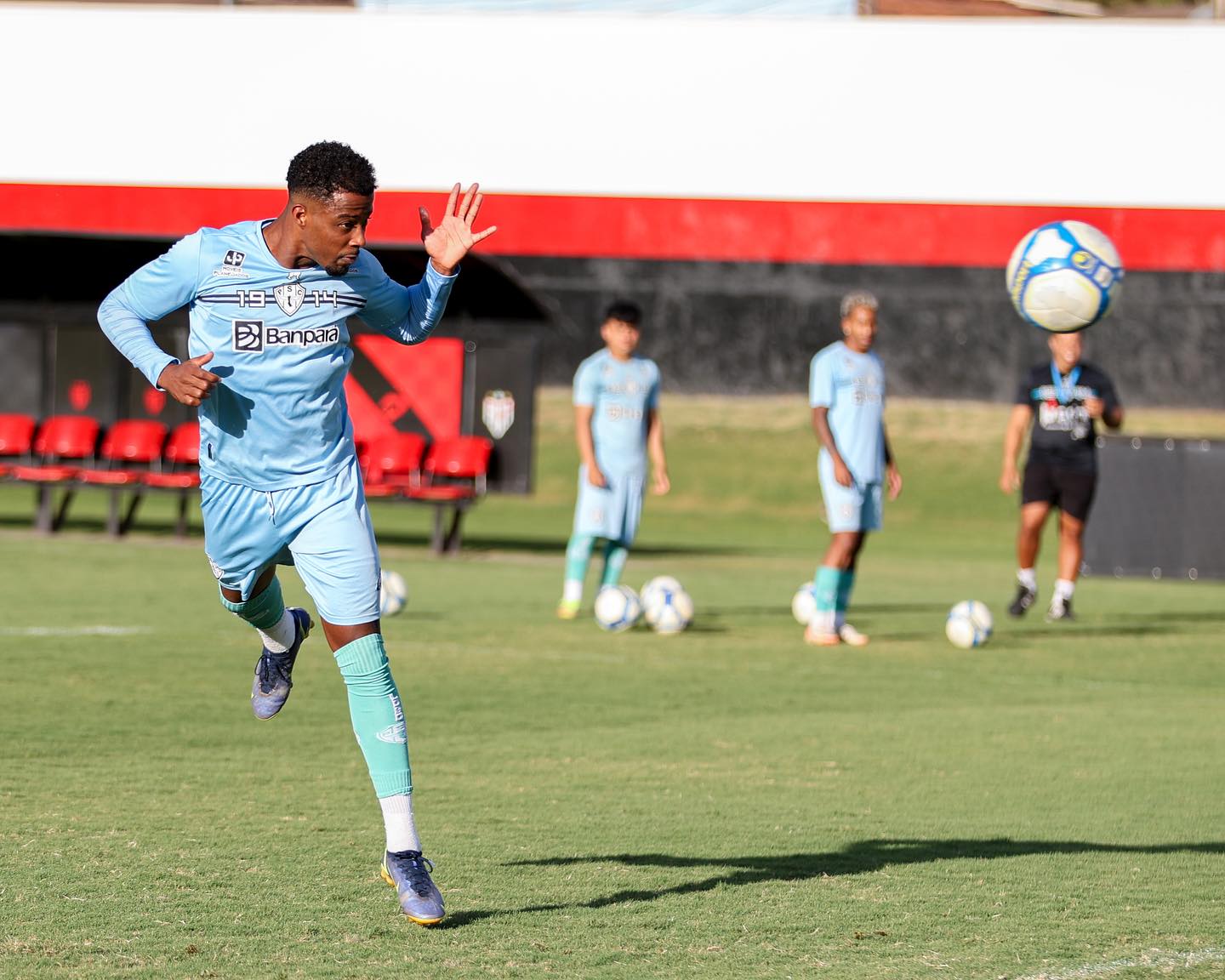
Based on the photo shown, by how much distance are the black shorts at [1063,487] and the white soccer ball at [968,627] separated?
1966 mm

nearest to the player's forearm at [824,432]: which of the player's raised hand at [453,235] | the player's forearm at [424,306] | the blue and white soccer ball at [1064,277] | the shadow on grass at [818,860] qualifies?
the blue and white soccer ball at [1064,277]

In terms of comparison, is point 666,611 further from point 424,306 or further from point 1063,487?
point 424,306

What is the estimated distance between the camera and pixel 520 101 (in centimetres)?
2559

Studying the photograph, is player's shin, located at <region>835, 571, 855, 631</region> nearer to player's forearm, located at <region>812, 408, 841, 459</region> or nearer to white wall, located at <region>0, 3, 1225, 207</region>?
player's forearm, located at <region>812, 408, 841, 459</region>

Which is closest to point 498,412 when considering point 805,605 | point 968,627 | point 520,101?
point 520,101

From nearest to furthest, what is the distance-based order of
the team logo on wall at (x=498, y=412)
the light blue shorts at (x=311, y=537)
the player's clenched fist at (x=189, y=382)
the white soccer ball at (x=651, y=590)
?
the player's clenched fist at (x=189, y=382)
the light blue shorts at (x=311, y=537)
the white soccer ball at (x=651, y=590)
the team logo on wall at (x=498, y=412)

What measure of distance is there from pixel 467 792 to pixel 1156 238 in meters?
20.1

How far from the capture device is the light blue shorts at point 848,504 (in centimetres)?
1203

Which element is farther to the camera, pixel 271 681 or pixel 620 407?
pixel 620 407

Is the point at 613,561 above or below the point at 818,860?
above

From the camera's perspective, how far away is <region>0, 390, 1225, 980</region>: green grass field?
4.74 metres

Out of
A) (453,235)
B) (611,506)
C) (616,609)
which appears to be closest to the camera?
(453,235)

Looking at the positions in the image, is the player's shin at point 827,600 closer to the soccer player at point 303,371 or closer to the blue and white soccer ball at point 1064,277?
the blue and white soccer ball at point 1064,277

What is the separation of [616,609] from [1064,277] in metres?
4.23
